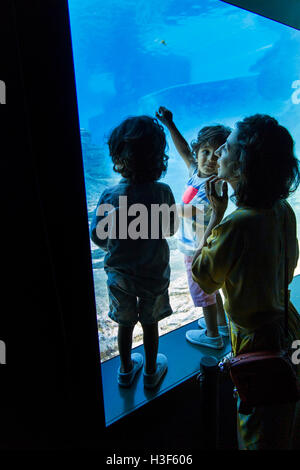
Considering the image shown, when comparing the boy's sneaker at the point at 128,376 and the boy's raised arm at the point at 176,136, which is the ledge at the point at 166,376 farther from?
the boy's raised arm at the point at 176,136

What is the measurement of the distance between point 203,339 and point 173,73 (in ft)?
4.63

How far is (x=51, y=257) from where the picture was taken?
2.50 ft

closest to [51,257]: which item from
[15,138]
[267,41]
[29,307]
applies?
[29,307]

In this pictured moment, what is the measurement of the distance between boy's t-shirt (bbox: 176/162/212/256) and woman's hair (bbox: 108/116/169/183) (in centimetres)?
33

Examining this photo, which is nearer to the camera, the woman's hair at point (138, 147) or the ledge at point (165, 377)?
the woman's hair at point (138, 147)

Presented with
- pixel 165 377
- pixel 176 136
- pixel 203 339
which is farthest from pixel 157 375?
pixel 176 136

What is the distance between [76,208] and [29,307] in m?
0.32

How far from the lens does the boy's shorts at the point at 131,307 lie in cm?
104

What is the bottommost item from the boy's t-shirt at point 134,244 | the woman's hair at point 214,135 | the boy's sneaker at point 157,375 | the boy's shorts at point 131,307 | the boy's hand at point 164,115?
the boy's sneaker at point 157,375

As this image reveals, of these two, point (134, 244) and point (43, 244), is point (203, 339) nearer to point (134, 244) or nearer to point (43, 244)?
point (134, 244)

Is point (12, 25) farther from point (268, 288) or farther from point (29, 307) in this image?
point (268, 288)

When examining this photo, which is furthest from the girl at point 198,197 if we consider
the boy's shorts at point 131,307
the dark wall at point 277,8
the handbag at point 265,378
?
the handbag at point 265,378

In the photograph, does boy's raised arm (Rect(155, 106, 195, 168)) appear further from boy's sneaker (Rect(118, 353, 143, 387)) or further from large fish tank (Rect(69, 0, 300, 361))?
boy's sneaker (Rect(118, 353, 143, 387))

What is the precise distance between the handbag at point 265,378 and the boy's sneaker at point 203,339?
66cm
